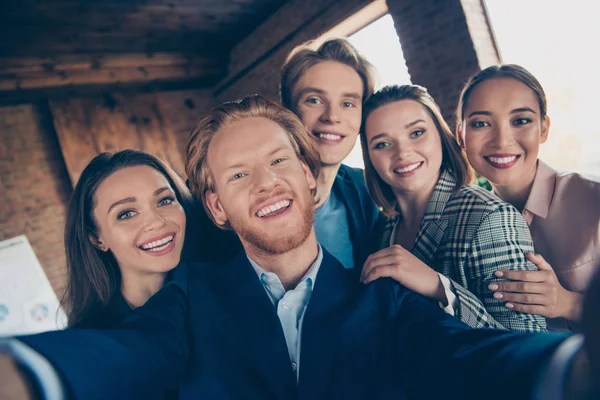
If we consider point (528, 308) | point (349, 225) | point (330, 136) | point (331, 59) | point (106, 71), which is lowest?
point (528, 308)

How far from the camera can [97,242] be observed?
1.58 metres

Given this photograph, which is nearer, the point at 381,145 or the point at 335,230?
the point at 381,145

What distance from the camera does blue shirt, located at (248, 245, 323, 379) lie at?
49.2 inches

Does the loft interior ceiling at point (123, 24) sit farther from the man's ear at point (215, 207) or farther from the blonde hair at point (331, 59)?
the man's ear at point (215, 207)

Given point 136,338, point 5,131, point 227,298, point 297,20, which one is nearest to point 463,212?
point 227,298

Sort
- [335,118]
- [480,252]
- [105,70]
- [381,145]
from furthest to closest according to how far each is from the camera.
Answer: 1. [105,70]
2. [335,118]
3. [381,145]
4. [480,252]

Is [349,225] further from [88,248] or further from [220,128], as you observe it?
[88,248]

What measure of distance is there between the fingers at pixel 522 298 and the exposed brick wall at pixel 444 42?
9.47ft

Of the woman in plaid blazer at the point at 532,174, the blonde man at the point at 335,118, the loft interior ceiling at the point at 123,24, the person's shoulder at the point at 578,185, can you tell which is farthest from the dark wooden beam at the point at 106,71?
the person's shoulder at the point at 578,185

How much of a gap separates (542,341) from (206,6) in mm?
5401

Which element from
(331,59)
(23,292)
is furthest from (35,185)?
(331,59)

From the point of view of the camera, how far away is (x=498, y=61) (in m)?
3.85

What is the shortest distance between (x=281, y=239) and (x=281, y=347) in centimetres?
32

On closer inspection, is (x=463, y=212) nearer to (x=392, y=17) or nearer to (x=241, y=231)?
(x=241, y=231)
